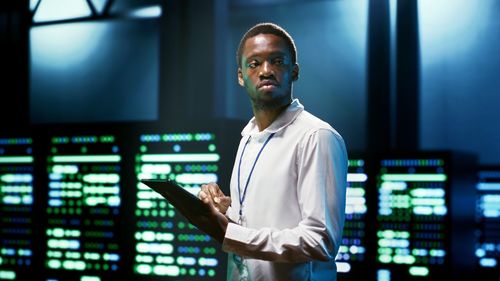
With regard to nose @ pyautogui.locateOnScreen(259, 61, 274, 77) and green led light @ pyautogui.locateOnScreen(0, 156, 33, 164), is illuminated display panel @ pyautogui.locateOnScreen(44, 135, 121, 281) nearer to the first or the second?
green led light @ pyautogui.locateOnScreen(0, 156, 33, 164)

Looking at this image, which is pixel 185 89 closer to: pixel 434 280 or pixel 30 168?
pixel 30 168

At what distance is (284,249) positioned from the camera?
1.41m

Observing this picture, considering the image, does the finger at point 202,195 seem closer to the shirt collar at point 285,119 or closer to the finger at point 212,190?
the finger at point 212,190

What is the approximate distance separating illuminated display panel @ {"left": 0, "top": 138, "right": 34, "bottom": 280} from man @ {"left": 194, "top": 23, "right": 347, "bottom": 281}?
2.68m

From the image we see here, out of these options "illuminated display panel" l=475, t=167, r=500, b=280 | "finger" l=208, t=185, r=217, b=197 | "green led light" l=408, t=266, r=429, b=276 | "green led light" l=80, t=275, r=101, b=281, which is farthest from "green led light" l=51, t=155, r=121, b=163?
"finger" l=208, t=185, r=217, b=197

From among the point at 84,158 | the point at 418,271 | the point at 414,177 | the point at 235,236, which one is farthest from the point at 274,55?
the point at 84,158

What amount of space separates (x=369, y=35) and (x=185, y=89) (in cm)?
116

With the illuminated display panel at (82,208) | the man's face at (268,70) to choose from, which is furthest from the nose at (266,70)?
the illuminated display panel at (82,208)

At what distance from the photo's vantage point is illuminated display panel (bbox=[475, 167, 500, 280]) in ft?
10.7

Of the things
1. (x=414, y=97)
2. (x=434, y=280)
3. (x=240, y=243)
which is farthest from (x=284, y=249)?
(x=414, y=97)

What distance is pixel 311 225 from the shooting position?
1.40 m

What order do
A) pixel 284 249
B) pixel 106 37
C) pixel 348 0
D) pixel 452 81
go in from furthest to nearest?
pixel 106 37 < pixel 348 0 < pixel 452 81 < pixel 284 249

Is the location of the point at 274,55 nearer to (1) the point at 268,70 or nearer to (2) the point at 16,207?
(1) the point at 268,70

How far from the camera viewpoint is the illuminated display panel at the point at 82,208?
3.84 meters
